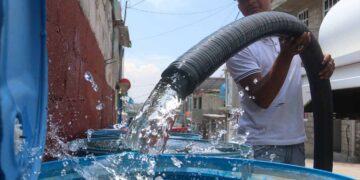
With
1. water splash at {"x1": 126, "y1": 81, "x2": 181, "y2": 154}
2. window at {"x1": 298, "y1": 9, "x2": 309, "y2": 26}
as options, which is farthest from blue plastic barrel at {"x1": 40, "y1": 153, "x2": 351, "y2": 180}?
window at {"x1": 298, "y1": 9, "x2": 309, "y2": 26}

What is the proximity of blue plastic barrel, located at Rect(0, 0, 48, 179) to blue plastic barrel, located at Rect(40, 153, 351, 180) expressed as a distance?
0.38m

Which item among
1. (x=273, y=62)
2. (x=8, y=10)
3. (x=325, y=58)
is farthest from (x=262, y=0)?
(x=8, y=10)

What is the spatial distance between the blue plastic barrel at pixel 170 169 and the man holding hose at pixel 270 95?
0.50 m

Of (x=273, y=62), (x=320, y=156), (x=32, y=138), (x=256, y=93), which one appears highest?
(x=273, y=62)

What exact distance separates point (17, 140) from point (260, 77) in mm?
1473

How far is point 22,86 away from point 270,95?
4.65ft

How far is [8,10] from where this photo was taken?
862mm

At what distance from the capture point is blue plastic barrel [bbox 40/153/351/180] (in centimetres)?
163

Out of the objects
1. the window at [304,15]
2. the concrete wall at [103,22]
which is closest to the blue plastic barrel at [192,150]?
the concrete wall at [103,22]

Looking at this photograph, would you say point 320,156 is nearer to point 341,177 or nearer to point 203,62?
point 341,177

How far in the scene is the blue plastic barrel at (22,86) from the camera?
844 mm

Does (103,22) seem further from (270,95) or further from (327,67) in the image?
(270,95)

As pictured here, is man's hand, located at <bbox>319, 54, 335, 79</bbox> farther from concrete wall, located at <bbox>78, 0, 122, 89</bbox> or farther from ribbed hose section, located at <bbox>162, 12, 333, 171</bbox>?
concrete wall, located at <bbox>78, 0, 122, 89</bbox>

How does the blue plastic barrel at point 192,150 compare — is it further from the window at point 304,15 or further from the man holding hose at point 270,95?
the window at point 304,15
